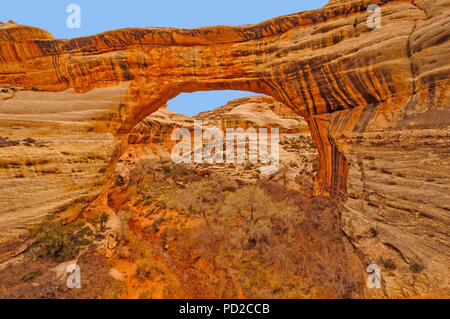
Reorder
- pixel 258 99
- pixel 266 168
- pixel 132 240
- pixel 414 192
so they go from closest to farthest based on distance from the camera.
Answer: pixel 414 192 < pixel 132 240 < pixel 266 168 < pixel 258 99

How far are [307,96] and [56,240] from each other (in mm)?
11875

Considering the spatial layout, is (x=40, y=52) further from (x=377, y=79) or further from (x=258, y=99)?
(x=258, y=99)

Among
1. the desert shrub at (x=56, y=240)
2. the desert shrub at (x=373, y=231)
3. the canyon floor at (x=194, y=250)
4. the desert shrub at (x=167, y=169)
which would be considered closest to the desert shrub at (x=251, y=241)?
the canyon floor at (x=194, y=250)

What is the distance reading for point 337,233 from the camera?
7.30 m

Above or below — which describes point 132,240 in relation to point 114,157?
below

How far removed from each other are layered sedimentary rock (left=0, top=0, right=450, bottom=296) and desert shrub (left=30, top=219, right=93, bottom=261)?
2.11ft

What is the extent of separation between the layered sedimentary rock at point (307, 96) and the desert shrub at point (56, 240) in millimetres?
643

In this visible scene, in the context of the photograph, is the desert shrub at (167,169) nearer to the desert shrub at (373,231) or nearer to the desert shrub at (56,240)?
the desert shrub at (56,240)

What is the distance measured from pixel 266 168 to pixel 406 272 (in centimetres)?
1129

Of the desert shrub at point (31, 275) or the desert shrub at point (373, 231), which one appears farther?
the desert shrub at point (373, 231)

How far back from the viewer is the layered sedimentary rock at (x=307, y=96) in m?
5.76

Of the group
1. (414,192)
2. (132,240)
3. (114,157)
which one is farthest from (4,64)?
(414,192)

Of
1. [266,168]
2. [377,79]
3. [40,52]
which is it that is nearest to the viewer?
[377,79]

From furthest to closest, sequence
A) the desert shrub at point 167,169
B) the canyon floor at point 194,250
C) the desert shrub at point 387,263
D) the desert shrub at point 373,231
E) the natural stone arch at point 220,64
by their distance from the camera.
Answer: the desert shrub at point 167,169, the natural stone arch at point 220,64, the desert shrub at point 373,231, the canyon floor at point 194,250, the desert shrub at point 387,263
